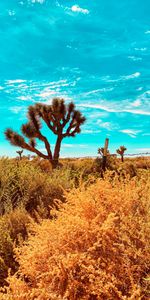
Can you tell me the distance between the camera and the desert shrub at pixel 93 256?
2.72 meters

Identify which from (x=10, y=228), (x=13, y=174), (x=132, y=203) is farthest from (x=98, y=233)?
(x=13, y=174)

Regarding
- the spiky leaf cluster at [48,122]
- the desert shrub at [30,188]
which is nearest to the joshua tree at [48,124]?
the spiky leaf cluster at [48,122]

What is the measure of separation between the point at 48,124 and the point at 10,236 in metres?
19.9

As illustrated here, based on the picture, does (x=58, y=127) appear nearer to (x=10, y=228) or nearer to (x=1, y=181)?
(x=1, y=181)

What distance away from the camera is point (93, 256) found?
9.85 ft

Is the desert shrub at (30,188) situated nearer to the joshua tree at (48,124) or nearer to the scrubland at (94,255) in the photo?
the scrubland at (94,255)

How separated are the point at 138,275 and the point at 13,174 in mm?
5182

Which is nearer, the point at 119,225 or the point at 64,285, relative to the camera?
the point at 64,285

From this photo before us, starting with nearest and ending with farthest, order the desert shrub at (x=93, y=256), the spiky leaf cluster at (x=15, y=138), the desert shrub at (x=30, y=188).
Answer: the desert shrub at (x=93, y=256) → the desert shrub at (x=30, y=188) → the spiky leaf cluster at (x=15, y=138)

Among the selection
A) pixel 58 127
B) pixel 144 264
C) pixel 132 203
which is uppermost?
pixel 58 127

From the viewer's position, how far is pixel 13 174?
7.51 m

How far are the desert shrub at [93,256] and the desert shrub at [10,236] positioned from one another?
0.78 meters

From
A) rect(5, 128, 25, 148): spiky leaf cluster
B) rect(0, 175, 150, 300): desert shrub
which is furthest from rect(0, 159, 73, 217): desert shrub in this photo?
rect(5, 128, 25, 148): spiky leaf cluster

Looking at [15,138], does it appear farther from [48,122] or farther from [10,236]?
[10,236]
